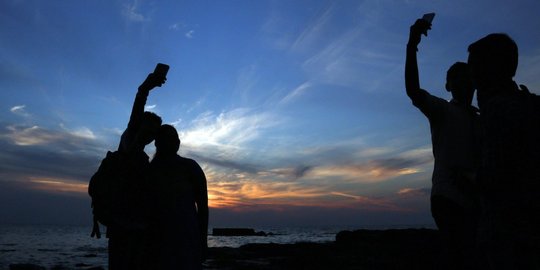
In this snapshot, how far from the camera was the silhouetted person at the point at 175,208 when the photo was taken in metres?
3.73

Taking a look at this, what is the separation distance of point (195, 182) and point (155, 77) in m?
1.17

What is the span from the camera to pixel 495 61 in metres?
1.96

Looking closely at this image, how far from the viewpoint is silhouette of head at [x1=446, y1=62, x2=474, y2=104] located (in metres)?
3.31

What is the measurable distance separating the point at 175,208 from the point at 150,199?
26 cm

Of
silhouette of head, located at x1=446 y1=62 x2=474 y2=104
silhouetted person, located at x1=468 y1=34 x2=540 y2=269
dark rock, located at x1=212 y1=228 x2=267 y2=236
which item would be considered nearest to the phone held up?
silhouette of head, located at x1=446 y1=62 x2=474 y2=104

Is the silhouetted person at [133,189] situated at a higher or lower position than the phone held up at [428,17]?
lower

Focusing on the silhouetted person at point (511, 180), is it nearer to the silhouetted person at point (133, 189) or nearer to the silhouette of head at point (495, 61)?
the silhouette of head at point (495, 61)

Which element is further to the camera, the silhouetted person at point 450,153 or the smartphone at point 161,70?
the smartphone at point 161,70

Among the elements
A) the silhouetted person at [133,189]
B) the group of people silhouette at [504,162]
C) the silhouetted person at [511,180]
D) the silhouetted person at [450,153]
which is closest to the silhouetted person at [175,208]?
the silhouetted person at [133,189]

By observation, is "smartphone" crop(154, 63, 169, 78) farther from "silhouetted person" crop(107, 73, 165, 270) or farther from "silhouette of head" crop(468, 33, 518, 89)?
"silhouette of head" crop(468, 33, 518, 89)

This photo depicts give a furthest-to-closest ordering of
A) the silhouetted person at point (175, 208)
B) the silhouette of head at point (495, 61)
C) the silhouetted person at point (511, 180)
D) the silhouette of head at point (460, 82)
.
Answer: the silhouetted person at point (175, 208) → the silhouette of head at point (460, 82) → the silhouette of head at point (495, 61) → the silhouetted person at point (511, 180)

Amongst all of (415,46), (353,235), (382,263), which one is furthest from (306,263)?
(353,235)

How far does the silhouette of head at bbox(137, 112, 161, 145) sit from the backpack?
0.33 meters

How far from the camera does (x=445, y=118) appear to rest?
3.10 metres
